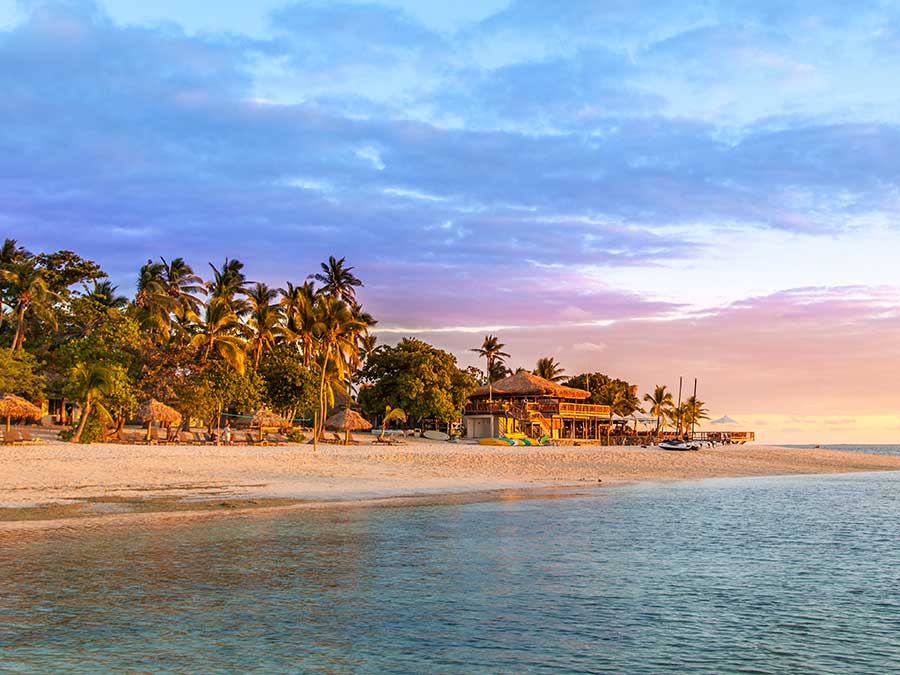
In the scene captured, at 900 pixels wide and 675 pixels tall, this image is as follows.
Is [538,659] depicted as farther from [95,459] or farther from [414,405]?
[414,405]

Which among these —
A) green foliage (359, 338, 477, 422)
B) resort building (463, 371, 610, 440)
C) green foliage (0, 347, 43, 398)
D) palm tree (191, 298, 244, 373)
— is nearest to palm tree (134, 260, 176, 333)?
palm tree (191, 298, 244, 373)

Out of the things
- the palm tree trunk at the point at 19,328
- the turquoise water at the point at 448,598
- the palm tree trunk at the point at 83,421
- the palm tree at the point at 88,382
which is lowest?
the turquoise water at the point at 448,598

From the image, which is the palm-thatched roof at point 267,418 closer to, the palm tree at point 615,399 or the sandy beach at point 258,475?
the sandy beach at point 258,475

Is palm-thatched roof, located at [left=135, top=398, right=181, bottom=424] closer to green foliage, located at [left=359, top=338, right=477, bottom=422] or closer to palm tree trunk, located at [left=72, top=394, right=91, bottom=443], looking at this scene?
palm tree trunk, located at [left=72, top=394, right=91, bottom=443]

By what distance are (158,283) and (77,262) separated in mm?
9040

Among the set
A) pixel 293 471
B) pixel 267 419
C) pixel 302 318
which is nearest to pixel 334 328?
pixel 302 318

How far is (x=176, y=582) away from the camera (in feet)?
47.3

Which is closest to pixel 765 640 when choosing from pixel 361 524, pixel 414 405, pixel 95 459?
pixel 361 524

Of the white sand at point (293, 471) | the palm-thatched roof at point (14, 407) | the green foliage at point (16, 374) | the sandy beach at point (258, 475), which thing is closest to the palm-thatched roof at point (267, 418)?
the sandy beach at point (258, 475)

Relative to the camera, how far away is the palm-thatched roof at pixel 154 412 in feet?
140

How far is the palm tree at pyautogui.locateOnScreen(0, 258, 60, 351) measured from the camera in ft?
176

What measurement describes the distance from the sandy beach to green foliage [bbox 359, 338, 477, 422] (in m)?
13.0

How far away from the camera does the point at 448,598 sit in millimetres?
13727

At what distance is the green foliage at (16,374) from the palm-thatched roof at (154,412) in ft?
24.4
